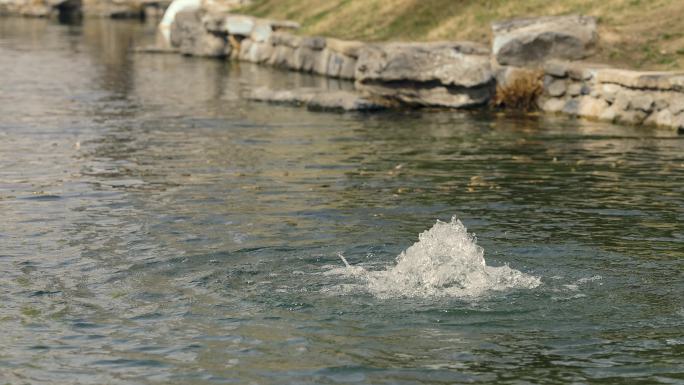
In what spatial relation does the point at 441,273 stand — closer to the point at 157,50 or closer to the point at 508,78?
the point at 508,78

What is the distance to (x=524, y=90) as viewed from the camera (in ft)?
78.2

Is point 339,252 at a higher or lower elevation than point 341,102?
lower

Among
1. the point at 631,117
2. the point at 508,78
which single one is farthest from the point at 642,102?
the point at 508,78

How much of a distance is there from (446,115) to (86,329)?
14776 millimetres

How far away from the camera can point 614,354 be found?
8797 mm

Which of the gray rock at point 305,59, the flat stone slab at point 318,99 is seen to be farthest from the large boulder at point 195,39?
the flat stone slab at point 318,99

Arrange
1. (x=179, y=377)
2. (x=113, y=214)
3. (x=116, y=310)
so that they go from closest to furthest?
(x=179, y=377) < (x=116, y=310) < (x=113, y=214)

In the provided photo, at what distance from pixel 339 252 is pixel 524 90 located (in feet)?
42.1

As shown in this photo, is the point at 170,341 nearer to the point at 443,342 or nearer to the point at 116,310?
the point at 116,310

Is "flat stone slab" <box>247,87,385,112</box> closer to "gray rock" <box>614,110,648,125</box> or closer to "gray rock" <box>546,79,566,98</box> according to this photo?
"gray rock" <box>546,79,566,98</box>

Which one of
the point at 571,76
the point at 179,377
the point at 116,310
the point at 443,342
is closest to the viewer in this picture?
the point at 179,377

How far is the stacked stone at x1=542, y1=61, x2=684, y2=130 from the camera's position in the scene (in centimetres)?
2083

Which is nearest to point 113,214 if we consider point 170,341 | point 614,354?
point 170,341

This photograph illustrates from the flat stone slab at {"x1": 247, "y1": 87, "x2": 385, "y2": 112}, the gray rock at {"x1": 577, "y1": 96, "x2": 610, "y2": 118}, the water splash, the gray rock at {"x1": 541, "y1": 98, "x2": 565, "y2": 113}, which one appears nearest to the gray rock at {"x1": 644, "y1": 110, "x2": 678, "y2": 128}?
the gray rock at {"x1": 577, "y1": 96, "x2": 610, "y2": 118}
